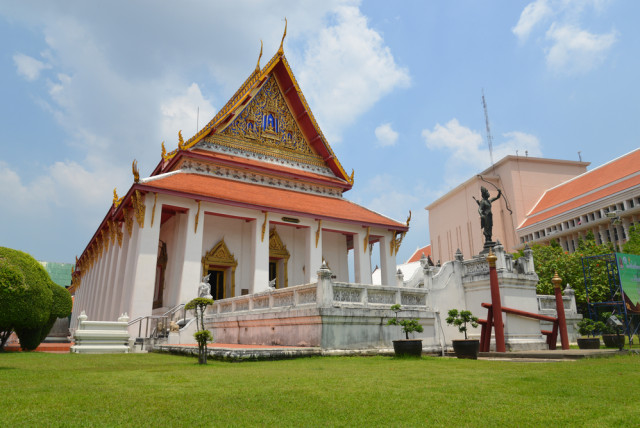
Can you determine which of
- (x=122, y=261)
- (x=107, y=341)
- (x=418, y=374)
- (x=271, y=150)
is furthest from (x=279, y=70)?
(x=418, y=374)

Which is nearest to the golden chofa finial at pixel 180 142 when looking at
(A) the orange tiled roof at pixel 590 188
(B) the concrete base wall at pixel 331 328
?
(B) the concrete base wall at pixel 331 328

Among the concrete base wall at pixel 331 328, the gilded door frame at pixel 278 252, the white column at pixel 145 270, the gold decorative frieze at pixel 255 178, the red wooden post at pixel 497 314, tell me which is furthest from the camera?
the gilded door frame at pixel 278 252

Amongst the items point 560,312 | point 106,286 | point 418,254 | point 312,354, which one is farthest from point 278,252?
point 418,254

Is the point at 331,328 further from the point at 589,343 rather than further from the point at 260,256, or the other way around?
the point at 260,256

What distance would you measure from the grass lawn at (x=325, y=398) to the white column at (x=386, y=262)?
584 inches

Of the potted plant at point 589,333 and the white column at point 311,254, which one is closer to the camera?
the potted plant at point 589,333

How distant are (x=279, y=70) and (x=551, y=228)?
30818 mm

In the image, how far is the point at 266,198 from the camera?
19.3 meters

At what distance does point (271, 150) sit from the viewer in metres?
22.4

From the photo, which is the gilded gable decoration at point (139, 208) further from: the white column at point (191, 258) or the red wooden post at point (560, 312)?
the red wooden post at point (560, 312)

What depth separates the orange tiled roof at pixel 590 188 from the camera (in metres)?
35.4

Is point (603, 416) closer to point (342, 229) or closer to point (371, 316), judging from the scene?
point (371, 316)

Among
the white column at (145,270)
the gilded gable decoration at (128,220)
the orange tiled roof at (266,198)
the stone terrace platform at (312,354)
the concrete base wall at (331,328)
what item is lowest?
the stone terrace platform at (312,354)

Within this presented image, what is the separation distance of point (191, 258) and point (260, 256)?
2.76m
